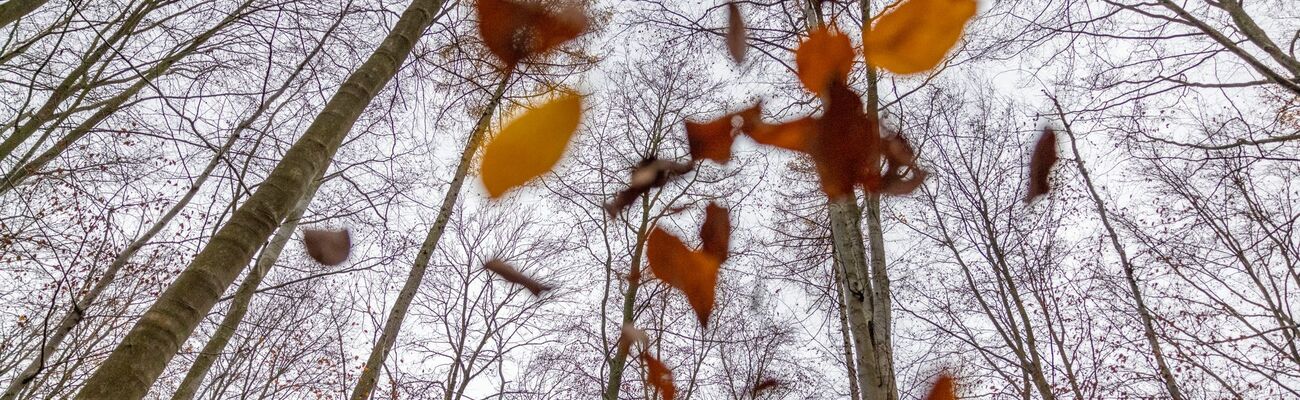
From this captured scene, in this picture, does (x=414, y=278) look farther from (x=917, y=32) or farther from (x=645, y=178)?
(x=917, y=32)

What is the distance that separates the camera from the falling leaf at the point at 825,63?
433cm

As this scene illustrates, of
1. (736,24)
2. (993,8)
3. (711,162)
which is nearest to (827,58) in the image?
(736,24)

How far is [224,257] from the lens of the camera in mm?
1477

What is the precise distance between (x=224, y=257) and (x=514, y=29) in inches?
135

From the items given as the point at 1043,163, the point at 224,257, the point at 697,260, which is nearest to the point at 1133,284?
the point at 1043,163

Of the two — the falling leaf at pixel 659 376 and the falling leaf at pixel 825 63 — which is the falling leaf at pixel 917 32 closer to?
the falling leaf at pixel 825 63

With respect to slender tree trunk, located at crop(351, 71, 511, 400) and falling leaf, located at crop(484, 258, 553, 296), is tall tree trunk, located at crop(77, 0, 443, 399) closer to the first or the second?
slender tree trunk, located at crop(351, 71, 511, 400)

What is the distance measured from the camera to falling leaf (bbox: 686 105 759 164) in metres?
6.25

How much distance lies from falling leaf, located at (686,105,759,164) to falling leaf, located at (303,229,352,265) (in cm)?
349

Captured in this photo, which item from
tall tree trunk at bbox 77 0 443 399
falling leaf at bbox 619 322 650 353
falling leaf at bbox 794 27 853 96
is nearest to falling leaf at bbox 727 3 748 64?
falling leaf at bbox 794 27 853 96

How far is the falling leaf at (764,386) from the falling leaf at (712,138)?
2.80 m

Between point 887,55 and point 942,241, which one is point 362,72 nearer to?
point 887,55

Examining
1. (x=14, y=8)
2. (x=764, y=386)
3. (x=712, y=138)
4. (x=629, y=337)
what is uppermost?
(x=712, y=138)

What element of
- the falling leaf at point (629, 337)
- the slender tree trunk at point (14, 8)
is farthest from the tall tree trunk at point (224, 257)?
the falling leaf at point (629, 337)
